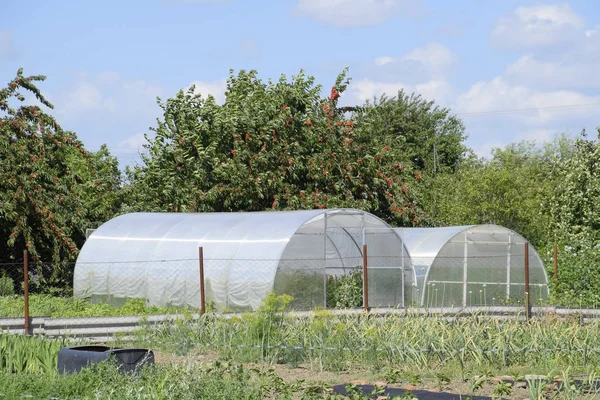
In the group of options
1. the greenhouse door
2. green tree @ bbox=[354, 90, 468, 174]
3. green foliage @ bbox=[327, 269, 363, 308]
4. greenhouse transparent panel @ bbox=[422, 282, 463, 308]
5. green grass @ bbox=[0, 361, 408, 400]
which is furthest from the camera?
green tree @ bbox=[354, 90, 468, 174]

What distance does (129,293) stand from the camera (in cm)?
2098

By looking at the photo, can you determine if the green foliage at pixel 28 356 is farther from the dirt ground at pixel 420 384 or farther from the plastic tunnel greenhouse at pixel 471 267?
the plastic tunnel greenhouse at pixel 471 267

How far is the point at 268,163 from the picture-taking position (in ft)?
88.8

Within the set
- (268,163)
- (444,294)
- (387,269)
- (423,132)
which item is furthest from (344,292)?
(423,132)

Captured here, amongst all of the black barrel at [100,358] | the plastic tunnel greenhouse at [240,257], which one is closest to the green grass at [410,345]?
the black barrel at [100,358]

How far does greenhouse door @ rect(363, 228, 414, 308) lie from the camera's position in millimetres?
20453

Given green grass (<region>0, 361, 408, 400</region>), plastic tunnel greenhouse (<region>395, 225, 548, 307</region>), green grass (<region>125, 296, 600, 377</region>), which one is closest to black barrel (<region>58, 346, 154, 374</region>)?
green grass (<region>0, 361, 408, 400</region>)

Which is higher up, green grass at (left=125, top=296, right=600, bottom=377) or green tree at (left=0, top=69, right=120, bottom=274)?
green tree at (left=0, top=69, right=120, bottom=274)

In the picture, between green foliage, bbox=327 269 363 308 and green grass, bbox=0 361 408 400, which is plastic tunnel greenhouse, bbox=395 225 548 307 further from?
green grass, bbox=0 361 408 400

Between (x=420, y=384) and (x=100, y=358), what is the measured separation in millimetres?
3535

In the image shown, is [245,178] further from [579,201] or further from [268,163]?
[579,201]

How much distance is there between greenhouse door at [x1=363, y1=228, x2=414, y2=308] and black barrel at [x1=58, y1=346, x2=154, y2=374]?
1086 centimetres

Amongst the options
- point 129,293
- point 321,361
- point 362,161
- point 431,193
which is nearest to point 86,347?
point 321,361

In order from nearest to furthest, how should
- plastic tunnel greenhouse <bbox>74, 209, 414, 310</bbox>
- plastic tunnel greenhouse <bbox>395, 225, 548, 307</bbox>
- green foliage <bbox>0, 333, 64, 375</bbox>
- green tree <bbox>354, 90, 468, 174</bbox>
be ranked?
green foliage <bbox>0, 333, 64, 375</bbox>, plastic tunnel greenhouse <bbox>74, 209, 414, 310</bbox>, plastic tunnel greenhouse <bbox>395, 225, 548, 307</bbox>, green tree <bbox>354, 90, 468, 174</bbox>
